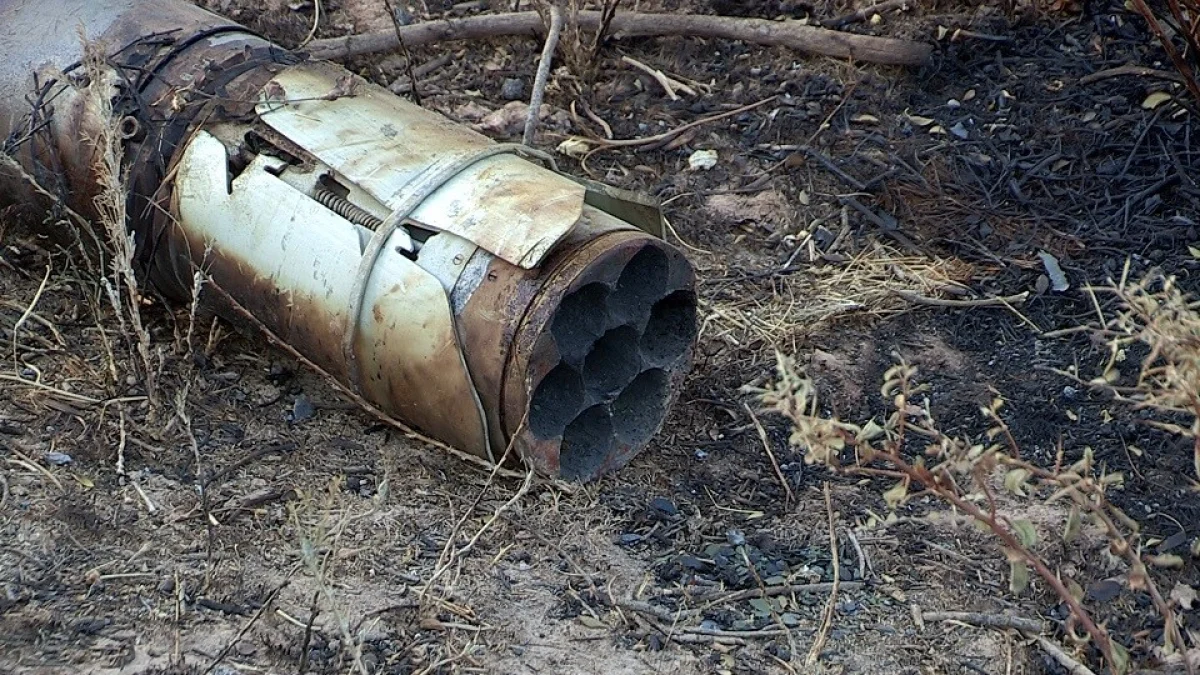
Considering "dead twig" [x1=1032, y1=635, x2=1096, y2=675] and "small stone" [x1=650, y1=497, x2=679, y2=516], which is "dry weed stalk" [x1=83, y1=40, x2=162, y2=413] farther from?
"dead twig" [x1=1032, y1=635, x2=1096, y2=675]

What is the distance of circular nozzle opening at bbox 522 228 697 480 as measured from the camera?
11.2 feet

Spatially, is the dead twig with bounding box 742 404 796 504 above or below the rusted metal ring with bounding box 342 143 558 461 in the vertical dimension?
below

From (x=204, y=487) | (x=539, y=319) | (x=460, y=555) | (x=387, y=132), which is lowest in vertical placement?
(x=460, y=555)

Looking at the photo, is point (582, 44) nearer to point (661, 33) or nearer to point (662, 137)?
point (661, 33)

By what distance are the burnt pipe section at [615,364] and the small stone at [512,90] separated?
1.73 m

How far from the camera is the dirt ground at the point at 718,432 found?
3.02 meters

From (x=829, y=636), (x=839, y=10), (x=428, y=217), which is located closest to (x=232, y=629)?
(x=428, y=217)

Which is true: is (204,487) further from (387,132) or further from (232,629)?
(387,132)

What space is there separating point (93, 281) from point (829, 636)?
7.36 ft

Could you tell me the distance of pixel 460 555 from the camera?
3234 mm

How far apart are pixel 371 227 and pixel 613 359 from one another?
704 millimetres

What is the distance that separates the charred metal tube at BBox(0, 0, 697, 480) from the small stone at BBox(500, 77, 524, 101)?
1293 mm

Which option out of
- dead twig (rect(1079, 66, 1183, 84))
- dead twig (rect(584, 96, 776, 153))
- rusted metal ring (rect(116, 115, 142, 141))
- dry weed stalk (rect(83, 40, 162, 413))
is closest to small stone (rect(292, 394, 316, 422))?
dry weed stalk (rect(83, 40, 162, 413))

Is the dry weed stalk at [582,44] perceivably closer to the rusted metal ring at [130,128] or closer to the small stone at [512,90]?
the small stone at [512,90]
